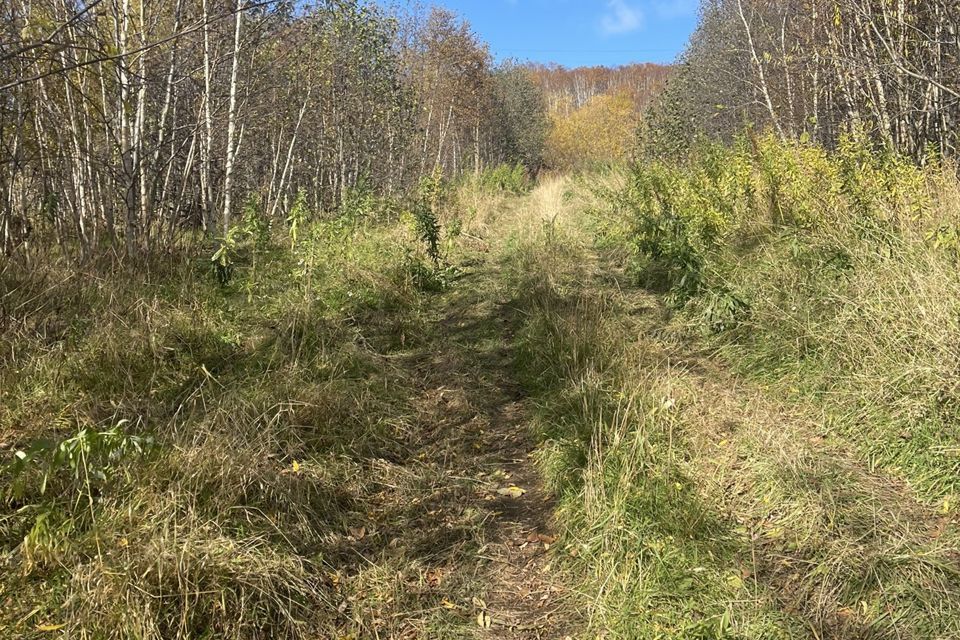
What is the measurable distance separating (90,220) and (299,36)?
5740mm

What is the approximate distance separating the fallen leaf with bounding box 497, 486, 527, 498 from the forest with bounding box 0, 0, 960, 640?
0.04ft

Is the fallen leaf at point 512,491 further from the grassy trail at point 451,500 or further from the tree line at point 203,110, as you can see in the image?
the tree line at point 203,110

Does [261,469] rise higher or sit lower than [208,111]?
lower

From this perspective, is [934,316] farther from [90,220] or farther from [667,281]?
[90,220]

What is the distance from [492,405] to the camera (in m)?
4.09

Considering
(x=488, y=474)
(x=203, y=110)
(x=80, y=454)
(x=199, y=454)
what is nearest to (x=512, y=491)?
(x=488, y=474)

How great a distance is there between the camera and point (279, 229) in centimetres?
876

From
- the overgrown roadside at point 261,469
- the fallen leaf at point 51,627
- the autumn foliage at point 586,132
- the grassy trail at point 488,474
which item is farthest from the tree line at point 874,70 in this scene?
the autumn foliage at point 586,132

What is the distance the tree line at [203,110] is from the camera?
485 centimetres

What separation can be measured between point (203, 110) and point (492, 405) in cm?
562

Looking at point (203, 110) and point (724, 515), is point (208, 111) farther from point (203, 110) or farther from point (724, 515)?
point (724, 515)

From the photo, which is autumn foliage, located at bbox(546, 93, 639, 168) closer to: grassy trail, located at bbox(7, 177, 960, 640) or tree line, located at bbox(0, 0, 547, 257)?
tree line, located at bbox(0, 0, 547, 257)

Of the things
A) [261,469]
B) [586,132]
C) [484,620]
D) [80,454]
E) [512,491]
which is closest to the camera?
[80,454]

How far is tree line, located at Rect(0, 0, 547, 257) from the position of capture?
4.85 metres
